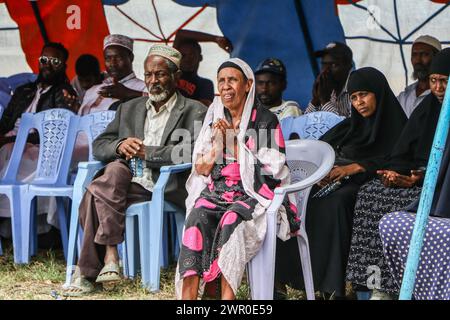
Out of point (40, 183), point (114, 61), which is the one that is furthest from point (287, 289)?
point (114, 61)

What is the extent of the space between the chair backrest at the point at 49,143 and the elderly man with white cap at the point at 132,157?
61cm

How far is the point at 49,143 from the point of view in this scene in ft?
22.7

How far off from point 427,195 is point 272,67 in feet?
10.1

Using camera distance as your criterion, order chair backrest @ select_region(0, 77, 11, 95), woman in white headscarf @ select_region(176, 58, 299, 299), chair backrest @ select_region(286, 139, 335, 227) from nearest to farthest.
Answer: woman in white headscarf @ select_region(176, 58, 299, 299) → chair backrest @ select_region(286, 139, 335, 227) → chair backrest @ select_region(0, 77, 11, 95)

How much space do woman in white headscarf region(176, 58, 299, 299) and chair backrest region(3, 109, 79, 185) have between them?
153 cm

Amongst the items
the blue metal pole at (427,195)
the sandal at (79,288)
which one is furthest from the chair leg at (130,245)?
the blue metal pole at (427,195)

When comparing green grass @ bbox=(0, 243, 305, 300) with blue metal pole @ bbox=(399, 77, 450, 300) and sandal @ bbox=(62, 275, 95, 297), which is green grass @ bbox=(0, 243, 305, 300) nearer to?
sandal @ bbox=(62, 275, 95, 297)

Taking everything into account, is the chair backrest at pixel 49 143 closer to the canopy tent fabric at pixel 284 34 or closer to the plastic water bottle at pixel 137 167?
the plastic water bottle at pixel 137 167

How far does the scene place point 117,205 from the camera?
5750 mm

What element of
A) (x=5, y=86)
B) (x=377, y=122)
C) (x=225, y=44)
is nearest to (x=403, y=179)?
(x=377, y=122)

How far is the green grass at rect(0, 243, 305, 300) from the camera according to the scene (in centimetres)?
575

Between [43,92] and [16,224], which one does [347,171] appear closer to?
[16,224]

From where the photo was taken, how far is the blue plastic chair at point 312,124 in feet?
20.6

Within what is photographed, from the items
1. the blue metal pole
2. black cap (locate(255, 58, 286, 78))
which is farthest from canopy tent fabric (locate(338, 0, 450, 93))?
the blue metal pole
